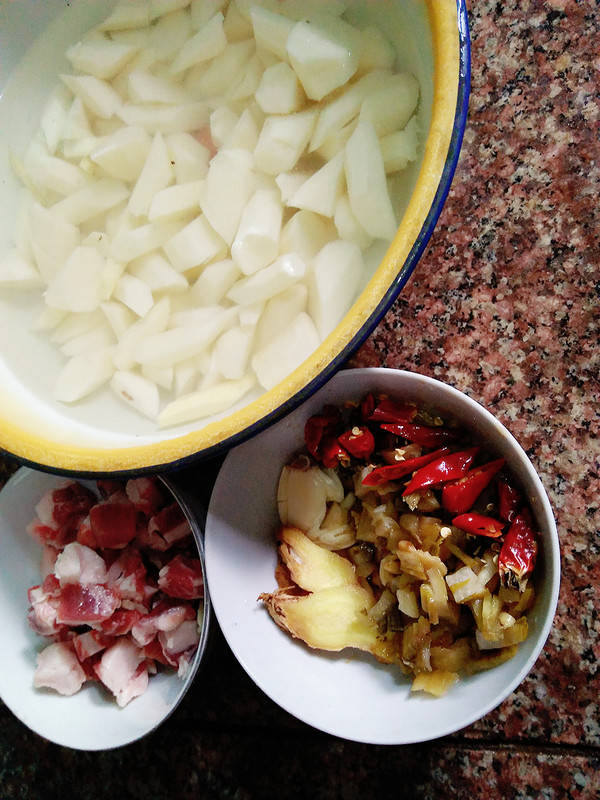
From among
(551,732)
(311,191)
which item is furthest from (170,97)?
(551,732)

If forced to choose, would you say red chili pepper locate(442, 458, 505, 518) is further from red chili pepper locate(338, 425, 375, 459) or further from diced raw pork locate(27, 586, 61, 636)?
diced raw pork locate(27, 586, 61, 636)

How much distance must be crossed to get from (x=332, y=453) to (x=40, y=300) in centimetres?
45

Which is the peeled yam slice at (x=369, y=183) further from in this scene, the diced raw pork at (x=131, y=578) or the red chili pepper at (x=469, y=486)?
the diced raw pork at (x=131, y=578)

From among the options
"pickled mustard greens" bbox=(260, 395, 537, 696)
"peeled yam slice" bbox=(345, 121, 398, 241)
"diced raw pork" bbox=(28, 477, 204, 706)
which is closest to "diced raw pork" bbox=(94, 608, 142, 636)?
"diced raw pork" bbox=(28, 477, 204, 706)

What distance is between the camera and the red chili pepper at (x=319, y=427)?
87cm

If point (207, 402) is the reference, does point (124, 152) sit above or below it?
above

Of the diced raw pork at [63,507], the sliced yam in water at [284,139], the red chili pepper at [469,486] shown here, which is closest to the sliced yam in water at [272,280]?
the sliced yam in water at [284,139]

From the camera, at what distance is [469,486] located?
0.80m

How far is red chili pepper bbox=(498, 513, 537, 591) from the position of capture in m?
0.76

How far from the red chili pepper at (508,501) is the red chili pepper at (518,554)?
11mm

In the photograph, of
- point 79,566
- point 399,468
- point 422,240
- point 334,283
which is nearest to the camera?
point 422,240

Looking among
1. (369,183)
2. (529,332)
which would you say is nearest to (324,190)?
(369,183)

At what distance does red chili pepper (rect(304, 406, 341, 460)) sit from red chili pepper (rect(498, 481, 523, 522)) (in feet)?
0.77

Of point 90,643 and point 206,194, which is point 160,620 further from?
point 206,194
